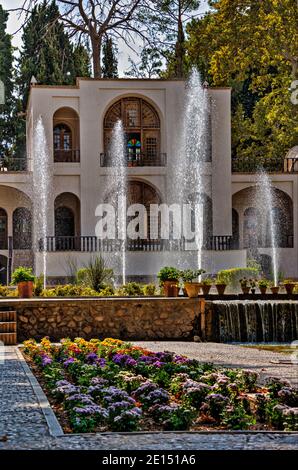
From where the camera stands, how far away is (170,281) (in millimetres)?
17406

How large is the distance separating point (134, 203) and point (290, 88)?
6632mm

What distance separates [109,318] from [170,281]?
1820mm

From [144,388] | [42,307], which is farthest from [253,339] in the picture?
[144,388]

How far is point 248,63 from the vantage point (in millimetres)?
31031

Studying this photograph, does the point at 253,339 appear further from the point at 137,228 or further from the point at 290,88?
the point at 290,88

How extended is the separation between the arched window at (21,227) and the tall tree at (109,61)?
8.50m

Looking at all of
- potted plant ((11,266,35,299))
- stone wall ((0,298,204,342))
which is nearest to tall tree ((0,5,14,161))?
potted plant ((11,266,35,299))

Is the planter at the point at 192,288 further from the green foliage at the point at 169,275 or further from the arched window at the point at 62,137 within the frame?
the arched window at the point at 62,137

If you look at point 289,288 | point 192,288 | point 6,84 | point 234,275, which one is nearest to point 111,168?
point 234,275

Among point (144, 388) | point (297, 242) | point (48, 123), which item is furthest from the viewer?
point (297, 242)

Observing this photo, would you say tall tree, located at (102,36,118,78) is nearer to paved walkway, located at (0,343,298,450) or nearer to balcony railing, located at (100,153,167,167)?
balcony railing, located at (100,153,167,167)

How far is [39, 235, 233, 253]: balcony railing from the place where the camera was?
28078mm

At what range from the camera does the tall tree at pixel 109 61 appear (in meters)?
36.9

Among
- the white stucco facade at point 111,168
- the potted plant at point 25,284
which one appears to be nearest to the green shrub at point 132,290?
the potted plant at point 25,284
